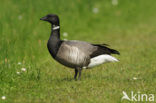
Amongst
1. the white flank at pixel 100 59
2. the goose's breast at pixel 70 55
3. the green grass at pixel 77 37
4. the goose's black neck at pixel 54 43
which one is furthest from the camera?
the white flank at pixel 100 59

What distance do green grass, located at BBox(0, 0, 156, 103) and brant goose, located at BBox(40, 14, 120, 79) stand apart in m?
0.48

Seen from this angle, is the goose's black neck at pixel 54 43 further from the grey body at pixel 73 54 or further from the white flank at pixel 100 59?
the white flank at pixel 100 59

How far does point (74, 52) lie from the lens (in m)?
8.65

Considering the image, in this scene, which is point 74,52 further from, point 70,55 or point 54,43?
point 54,43

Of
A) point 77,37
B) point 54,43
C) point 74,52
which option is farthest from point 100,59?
point 77,37

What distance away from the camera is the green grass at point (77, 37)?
810 centimetres

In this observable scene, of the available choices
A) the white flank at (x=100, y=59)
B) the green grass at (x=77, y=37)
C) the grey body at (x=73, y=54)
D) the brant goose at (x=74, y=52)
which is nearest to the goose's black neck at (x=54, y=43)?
the brant goose at (x=74, y=52)

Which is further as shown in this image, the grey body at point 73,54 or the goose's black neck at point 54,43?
the goose's black neck at point 54,43

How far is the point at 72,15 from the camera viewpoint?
15.6m

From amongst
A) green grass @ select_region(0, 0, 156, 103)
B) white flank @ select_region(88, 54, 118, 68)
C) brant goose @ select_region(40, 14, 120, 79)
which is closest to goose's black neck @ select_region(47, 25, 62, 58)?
brant goose @ select_region(40, 14, 120, 79)

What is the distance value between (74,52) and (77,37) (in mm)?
5965

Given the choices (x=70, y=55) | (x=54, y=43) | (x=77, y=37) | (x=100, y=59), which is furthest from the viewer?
(x=77, y=37)

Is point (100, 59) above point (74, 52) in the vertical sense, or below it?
below

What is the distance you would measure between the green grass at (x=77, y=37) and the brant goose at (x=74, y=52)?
0.48m
